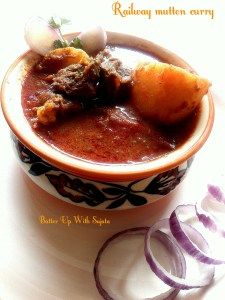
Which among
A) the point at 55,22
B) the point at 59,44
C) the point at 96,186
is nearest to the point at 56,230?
the point at 96,186

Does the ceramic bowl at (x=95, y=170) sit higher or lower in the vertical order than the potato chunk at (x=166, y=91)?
lower

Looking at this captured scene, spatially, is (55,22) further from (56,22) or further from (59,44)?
(59,44)

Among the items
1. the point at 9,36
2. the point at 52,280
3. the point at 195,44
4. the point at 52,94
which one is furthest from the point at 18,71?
the point at 195,44

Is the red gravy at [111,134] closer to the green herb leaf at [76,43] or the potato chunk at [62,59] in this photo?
the potato chunk at [62,59]

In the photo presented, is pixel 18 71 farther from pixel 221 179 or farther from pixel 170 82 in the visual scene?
pixel 221 179

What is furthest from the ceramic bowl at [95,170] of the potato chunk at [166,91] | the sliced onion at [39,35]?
the sliced onion at [39,35]

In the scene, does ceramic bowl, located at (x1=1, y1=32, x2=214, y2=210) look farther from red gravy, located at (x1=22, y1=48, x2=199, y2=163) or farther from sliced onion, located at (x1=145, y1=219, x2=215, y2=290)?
sliced onion, located at (x1=145, y1=219, x2=215, y2=290)
